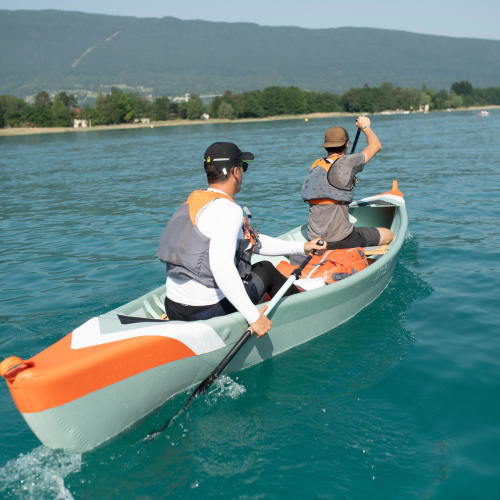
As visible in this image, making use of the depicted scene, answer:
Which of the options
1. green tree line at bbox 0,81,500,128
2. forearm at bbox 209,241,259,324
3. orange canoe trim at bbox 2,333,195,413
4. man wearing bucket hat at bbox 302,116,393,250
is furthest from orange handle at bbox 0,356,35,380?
green tree line at bbox 0,81,500,128

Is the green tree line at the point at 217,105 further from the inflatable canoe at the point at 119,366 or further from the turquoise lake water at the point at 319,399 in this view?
the inflatable canoe at the point at 119,366

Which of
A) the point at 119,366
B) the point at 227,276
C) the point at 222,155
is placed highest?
the point at 222,155

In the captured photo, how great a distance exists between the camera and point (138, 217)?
12906mm

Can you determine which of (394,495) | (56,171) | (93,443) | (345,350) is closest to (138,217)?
(345,350)

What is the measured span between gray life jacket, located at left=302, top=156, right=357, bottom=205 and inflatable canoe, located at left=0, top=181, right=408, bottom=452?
6.26 feet

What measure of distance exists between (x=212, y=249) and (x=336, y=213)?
129 inches

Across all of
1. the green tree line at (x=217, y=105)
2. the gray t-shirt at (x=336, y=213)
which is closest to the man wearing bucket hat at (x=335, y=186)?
the gray t-shirt at (x=336, y=213)

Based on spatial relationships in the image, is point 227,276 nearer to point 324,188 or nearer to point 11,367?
point 11,367

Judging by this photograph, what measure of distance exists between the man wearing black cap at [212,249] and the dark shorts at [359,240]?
2598mm

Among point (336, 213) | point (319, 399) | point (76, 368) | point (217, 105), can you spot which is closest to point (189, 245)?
point (76, 368)

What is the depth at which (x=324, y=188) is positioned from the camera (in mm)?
6617

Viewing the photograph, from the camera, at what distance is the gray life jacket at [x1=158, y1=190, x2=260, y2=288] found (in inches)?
157

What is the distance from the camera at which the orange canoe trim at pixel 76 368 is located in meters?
3.29

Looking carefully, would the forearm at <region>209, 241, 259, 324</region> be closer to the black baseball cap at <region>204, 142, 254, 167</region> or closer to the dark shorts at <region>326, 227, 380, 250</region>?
the black baseball cap at <region>204, 142, 254, 167</region>
